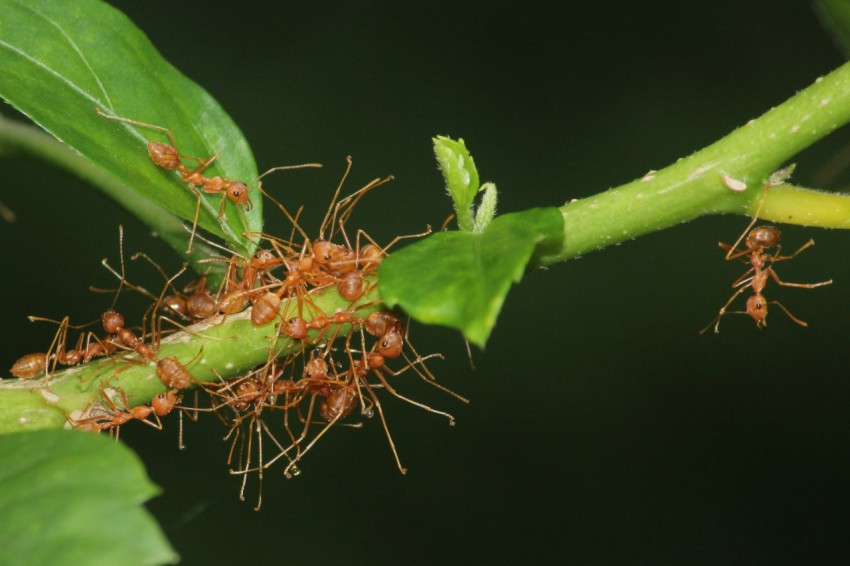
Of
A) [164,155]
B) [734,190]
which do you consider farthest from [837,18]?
[164,155]

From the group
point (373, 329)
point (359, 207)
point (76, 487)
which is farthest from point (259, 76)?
point (76, 487)

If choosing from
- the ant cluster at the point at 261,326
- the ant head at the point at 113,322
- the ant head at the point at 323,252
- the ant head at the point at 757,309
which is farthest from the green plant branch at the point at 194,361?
the ant head at the point at 757,309

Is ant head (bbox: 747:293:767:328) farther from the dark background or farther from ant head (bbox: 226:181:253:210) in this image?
the dark background

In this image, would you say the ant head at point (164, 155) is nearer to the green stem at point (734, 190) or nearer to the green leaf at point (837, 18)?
the green stem at point (734, 190)

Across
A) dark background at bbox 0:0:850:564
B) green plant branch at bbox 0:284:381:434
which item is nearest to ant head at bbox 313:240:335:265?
green plant branch at bbox 0:284:381:434

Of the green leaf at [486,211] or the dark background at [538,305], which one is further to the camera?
the dark background at [538,305]

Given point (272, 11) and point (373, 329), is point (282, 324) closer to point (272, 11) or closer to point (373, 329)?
point (373, 329)
